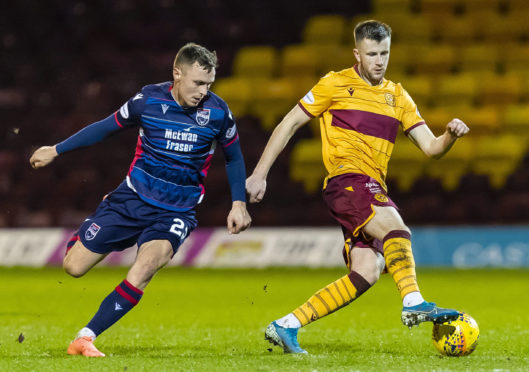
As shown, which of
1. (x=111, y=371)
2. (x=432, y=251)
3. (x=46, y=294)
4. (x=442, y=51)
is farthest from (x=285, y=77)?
(x=111, y=371)

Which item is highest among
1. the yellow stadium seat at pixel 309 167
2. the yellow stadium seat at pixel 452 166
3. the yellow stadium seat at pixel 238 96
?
the yellow stadium seat at pixel 238 96

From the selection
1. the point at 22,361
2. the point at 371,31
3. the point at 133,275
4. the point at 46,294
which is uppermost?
the point at 371,31

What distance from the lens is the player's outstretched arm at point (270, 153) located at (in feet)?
16.1

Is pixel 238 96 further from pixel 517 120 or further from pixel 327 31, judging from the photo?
pixel 517 120

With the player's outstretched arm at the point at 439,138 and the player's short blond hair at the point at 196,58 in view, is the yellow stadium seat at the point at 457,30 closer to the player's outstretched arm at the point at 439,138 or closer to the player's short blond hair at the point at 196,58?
the player's outstretched arm at the point at 439,138

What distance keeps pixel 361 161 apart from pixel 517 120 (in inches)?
384

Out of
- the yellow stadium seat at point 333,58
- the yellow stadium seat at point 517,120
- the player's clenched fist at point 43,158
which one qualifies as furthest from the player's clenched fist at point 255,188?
the yellow stadium seat at point 333,58

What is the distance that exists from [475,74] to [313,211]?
3707 millimetres

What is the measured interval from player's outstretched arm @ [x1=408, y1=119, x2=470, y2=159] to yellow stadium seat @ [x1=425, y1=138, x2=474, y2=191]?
8.63 meters

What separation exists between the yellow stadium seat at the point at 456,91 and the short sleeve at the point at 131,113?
1000 cm

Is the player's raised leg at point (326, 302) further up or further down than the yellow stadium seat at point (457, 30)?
further down

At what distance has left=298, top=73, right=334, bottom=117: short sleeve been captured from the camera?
17.1 feet

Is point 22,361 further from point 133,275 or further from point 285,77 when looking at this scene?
point 285,77

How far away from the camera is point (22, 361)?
465 centimetres
